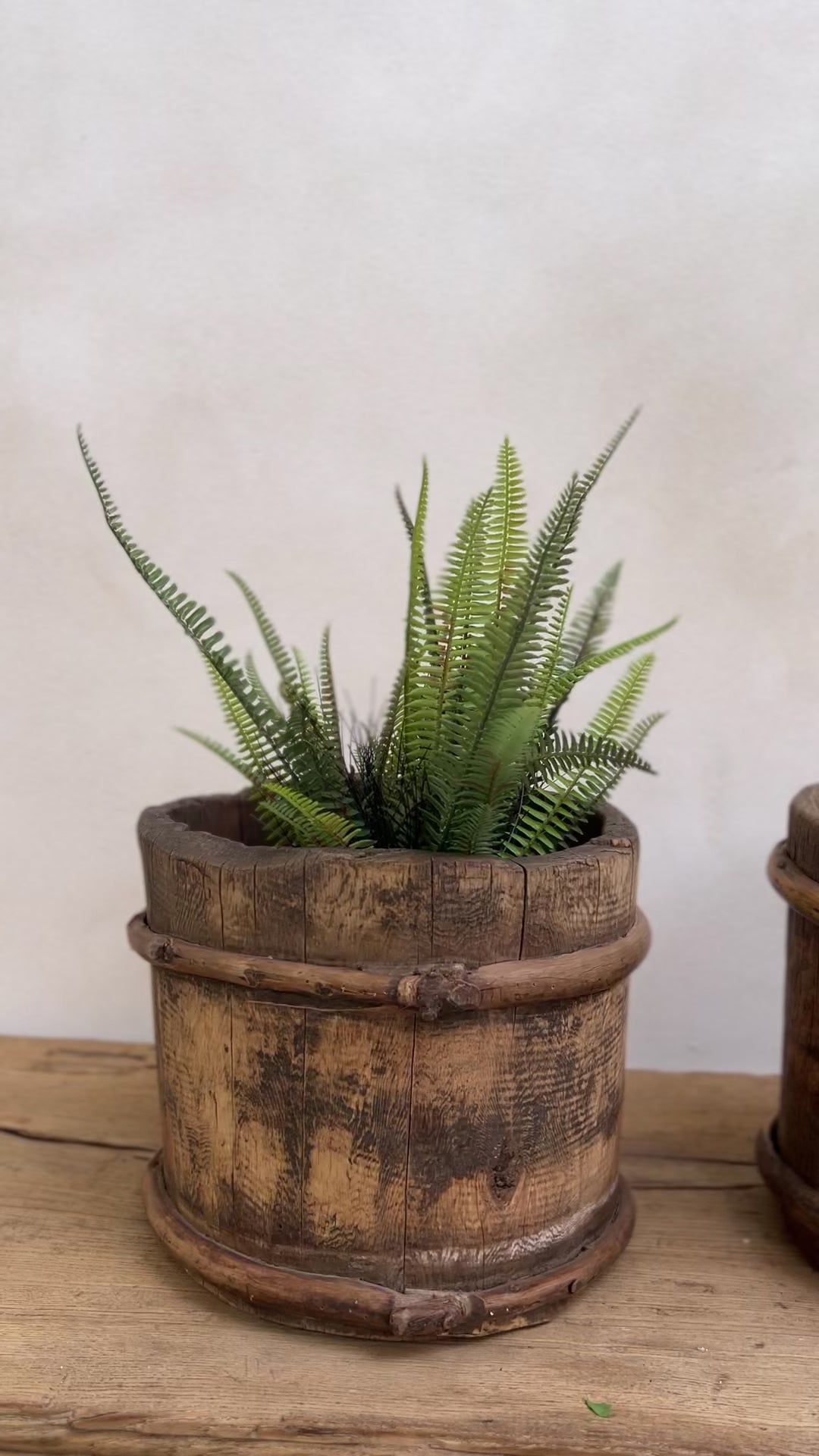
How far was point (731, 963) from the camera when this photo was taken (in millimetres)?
1539

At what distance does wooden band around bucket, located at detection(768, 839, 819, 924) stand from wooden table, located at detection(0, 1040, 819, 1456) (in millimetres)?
314

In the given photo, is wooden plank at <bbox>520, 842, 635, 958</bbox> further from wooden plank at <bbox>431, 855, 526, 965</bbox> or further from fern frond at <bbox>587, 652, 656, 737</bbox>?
fern frond at <bbox>587, 652, 656, 737</bbox>

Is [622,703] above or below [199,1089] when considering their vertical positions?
above

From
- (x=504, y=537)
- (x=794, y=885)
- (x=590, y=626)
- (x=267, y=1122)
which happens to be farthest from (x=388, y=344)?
(x=267, y=1122)

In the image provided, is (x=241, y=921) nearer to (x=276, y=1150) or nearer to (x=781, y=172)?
(x=276, y=1150)

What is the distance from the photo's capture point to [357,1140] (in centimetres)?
85

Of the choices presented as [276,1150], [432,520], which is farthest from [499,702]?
[432,520]

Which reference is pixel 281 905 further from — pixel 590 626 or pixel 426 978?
pixel 590 626

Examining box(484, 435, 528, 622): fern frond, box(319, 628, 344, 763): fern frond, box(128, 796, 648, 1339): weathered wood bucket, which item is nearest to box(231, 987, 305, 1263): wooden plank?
box(128, 796, 648, 1339): weathered wood bucket

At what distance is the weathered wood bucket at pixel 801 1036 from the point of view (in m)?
0.96

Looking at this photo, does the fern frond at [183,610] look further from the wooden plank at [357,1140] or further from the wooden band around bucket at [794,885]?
the wooden band around bucket at [794,885]

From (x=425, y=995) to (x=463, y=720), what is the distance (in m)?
0.20

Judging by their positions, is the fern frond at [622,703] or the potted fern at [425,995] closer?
the potted fern at [425,995]

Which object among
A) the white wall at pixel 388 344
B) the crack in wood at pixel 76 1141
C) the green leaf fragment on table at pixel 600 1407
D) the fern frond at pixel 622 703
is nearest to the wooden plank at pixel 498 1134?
the green leaf fragment on table at pixel 600 1407
